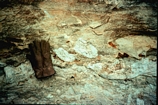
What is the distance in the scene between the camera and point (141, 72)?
123cm

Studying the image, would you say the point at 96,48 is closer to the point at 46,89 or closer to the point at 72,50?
the point at 72,50

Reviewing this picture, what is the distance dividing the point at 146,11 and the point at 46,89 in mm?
1051

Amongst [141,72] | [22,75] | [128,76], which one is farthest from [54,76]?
[141,72]

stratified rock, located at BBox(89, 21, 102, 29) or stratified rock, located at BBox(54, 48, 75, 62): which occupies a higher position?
stratified rock, located at BBox(89, 21, 102, 29)

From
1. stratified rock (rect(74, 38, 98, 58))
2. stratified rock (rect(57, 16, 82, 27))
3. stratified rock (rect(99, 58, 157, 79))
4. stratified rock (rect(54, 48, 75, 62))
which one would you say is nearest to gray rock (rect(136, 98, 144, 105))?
stratified rock (rect(99, 58, 157, 79))

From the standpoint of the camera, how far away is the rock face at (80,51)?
1188 millimetres

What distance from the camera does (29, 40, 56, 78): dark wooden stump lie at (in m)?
1.19

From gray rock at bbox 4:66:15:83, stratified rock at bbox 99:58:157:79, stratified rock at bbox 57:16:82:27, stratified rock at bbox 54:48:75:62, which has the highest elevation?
Result: stratified rock at bbox 57:16:82:27

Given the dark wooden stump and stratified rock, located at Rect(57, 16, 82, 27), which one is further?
stratified rock, located at Rect(57, 16, 82, 27)

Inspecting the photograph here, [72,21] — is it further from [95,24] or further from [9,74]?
[9,74]

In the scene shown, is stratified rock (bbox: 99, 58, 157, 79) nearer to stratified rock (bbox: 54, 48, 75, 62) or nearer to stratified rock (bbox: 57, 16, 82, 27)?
stratified rock (bbox: 54, 48, 75, 62)

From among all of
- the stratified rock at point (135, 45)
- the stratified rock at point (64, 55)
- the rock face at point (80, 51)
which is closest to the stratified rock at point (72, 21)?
the rock face at point (80, 51)

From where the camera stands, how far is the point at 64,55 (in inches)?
50.7

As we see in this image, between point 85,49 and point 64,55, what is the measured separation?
0.62 feet
